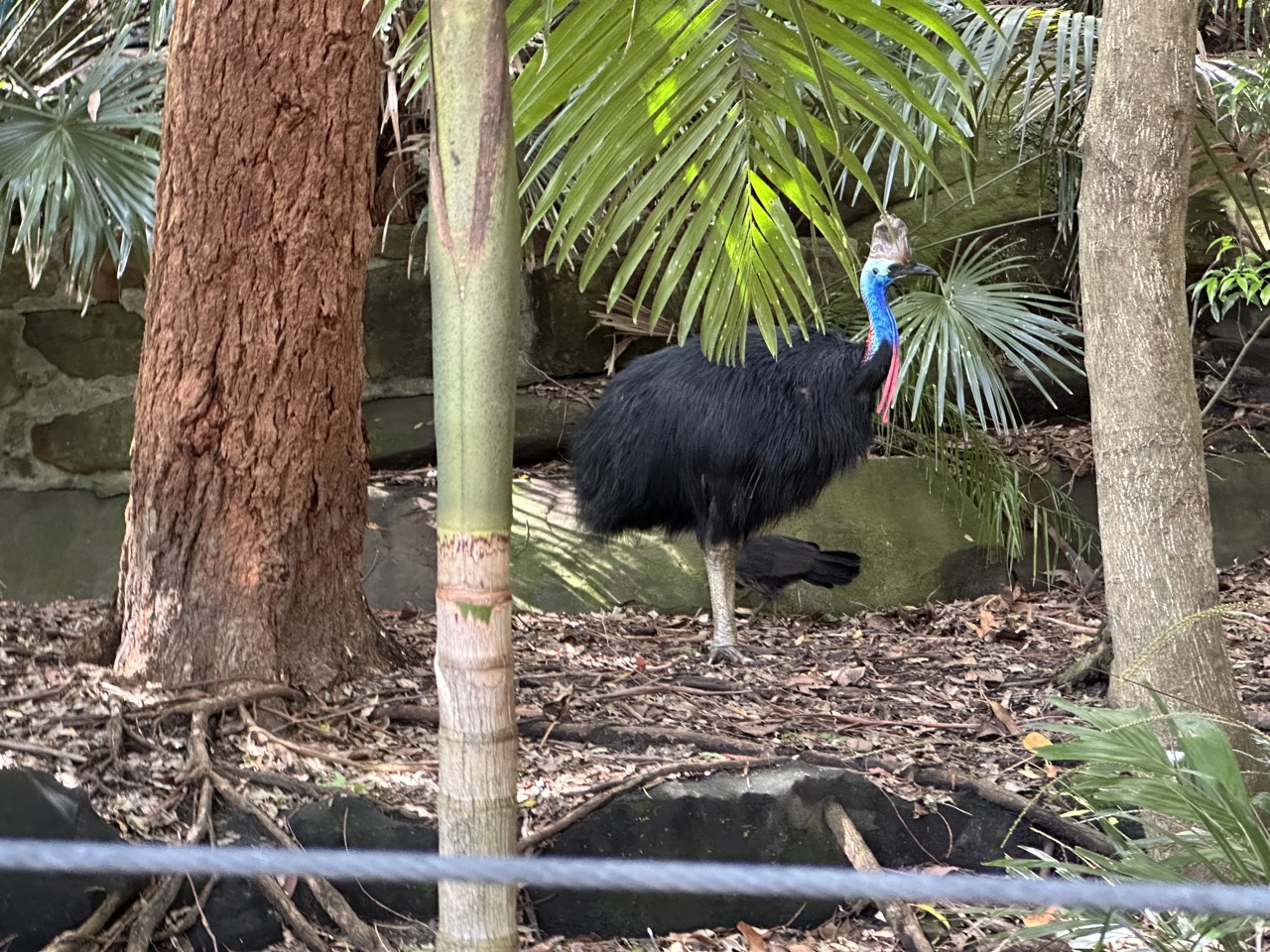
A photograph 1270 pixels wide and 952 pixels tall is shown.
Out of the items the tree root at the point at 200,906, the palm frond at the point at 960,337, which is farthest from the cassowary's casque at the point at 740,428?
the tree root at the point at 200,906

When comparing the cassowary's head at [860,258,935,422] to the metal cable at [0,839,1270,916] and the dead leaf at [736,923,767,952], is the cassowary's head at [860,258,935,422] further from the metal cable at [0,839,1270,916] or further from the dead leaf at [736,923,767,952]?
the metal cable at [0,839,1270,916]

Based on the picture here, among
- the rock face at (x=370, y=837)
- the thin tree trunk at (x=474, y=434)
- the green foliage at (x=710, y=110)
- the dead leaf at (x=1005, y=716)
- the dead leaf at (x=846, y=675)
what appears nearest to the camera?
the thin tree trunk at (x=474, y=434)

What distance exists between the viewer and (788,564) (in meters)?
5.00

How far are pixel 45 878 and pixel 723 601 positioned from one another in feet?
8.15

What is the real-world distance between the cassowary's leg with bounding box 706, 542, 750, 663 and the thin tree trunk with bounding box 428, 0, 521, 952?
2884mm

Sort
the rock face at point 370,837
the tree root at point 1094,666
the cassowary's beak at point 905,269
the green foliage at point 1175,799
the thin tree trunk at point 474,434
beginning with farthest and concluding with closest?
the cassowary's beak at point 905,269
the tree root at point 1094,666
the rock face at point 370,837
the green foliage at point 1175,799
the thin tree trunk at point 474,434

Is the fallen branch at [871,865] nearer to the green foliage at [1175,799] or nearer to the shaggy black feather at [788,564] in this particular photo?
the green foliage at [1175,799]

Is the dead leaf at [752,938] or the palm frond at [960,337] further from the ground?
the palm frond at [960,337]

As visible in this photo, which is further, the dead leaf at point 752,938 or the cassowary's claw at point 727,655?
the cassowary's claw at point 727,655

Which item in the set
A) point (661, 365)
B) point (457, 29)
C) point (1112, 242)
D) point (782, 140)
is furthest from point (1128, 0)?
point (661, 365)

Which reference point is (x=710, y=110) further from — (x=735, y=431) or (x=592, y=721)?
(x=735, y=431)

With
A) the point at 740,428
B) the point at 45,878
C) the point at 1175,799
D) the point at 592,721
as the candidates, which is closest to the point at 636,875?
the point at 1175,799

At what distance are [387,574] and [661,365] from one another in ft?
4.29

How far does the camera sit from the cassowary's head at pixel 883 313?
4.31m
